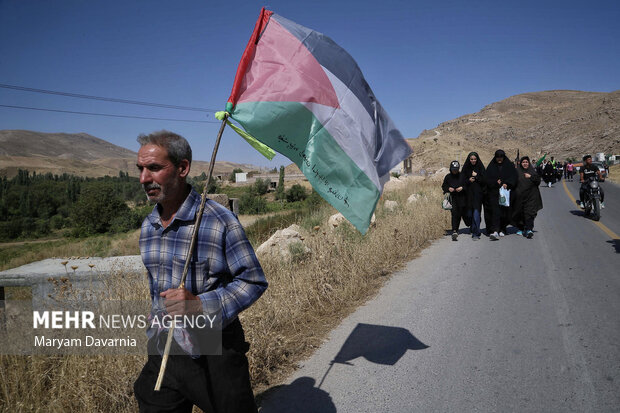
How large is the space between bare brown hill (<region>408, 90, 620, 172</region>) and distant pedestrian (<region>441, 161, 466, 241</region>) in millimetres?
59281

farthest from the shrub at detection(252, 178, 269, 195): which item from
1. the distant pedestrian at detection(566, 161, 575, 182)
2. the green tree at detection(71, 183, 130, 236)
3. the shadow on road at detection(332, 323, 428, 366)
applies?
the shadow on road at detection(332, 323, 428, 366)

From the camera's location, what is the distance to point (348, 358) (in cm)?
396

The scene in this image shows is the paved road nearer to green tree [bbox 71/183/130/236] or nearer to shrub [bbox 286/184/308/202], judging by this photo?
green tree [bbox 71/183/130/236]

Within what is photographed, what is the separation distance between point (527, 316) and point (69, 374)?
4.68 m

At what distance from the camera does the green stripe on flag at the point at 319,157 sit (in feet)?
8.72

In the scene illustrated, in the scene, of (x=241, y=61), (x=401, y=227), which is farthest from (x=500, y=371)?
(x=401, y=227)

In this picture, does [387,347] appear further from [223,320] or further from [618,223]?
[618,223]

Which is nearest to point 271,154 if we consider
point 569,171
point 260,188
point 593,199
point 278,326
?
point 278,326

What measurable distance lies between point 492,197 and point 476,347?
7.12 meters

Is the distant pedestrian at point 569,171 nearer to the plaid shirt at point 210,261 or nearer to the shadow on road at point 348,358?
the shadow on road at point 348,358

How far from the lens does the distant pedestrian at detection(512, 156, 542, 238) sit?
1035 centimetres

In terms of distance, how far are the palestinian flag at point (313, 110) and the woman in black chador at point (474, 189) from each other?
782cm

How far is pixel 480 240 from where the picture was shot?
10094 millimetres

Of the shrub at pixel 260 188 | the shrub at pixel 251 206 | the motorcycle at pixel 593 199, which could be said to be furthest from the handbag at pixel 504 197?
the shrub at pixel 260 188
